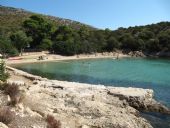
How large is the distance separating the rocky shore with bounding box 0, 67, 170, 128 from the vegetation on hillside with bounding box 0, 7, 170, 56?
2083 inches

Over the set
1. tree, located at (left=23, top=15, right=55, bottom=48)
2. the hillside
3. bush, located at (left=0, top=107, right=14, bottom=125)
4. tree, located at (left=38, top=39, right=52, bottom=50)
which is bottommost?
bush, located at (left=0, top=107, right=14, bottom=125)

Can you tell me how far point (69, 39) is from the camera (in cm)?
10444

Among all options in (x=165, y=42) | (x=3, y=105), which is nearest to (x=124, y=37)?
(x=165, y=42)

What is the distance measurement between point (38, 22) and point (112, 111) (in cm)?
8066

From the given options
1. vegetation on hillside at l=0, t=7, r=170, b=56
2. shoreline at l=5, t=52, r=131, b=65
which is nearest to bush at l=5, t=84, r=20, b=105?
shoreline at l=5, t=52, r=131, b=65

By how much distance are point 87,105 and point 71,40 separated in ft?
259

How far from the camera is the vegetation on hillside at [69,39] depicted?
91938 mm

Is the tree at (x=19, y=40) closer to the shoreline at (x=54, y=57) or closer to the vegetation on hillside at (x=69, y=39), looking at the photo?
the vegetation on hillside at (x=69, y=39)

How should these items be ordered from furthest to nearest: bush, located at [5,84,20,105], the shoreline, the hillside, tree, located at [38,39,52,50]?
the hillside → tree, located at [38,39,52,50] → the shoreline → bush, located at [5,84,20,105]

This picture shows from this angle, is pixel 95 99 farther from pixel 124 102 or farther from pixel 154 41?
pixel 154 41

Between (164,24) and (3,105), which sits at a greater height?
(164,24)

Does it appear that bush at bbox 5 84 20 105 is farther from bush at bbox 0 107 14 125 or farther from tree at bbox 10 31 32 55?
tree at bbox 10 31 32 55

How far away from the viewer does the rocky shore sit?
21188 mm

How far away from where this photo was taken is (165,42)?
378 feet
